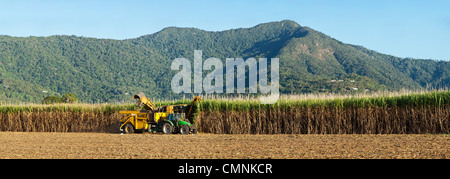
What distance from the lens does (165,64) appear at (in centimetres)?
10231

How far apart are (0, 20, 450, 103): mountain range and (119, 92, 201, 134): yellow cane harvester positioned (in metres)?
44.0

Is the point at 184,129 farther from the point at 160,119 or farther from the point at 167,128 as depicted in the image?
the point at 160,119

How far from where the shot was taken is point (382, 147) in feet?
36.2

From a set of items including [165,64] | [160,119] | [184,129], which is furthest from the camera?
[165,64]

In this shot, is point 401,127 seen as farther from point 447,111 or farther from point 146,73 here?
point 146,73

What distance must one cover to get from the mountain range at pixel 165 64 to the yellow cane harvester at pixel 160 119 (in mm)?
43961

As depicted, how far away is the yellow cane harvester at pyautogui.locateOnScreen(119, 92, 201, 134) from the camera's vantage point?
18.1m

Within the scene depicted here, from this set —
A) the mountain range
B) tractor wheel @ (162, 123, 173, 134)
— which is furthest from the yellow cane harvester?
the mountain range

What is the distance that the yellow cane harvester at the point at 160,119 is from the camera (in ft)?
59.5

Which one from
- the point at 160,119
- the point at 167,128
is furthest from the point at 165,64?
the point at 167,128

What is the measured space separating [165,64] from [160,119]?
3340 inches

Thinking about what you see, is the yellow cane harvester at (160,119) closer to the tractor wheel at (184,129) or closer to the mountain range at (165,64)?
the tractor wheel at (184,129)
